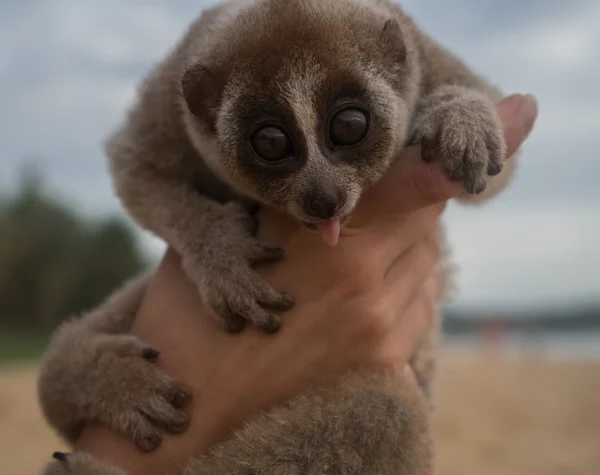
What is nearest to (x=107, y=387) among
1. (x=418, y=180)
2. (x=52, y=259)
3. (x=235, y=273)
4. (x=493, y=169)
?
(x=235, y=273)

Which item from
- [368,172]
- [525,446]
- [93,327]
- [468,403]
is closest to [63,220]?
[468,403]

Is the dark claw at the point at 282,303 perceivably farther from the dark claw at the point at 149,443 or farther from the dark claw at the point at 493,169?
the dark claw at the point at 493,169

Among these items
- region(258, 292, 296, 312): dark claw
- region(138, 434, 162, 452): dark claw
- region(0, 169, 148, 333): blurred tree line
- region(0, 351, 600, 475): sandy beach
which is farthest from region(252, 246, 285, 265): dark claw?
region(0, 169, 148, 333): blurred tree line

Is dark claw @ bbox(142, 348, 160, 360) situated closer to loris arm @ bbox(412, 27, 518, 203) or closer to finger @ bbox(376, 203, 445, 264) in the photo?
finger @ bbox(376, 203, 445, 264)

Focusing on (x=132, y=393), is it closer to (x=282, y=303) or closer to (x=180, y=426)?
(x=180, y=426)

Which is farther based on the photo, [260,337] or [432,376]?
[432,376]

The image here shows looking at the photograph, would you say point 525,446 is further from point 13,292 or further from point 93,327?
point 13,292
